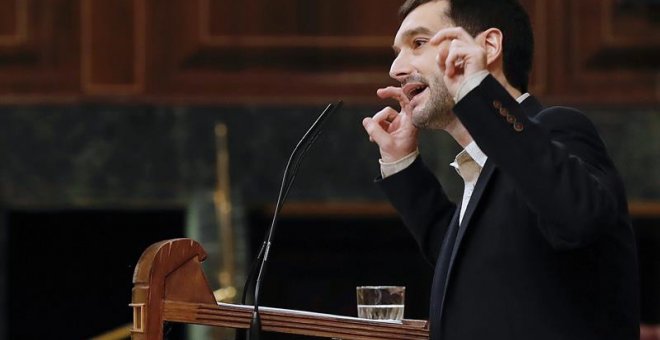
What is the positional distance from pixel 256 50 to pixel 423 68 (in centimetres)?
304

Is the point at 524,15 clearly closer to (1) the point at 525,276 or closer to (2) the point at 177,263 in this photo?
(1) the point at 525,276

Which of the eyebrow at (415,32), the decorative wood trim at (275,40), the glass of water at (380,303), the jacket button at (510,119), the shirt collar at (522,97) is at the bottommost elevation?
the glass of water at (380,303)

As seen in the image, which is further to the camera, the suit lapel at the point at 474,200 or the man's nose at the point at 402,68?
the man's nose at the point at 402,68

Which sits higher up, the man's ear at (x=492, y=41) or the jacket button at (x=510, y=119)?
the man's ear at (x=492, y=41)

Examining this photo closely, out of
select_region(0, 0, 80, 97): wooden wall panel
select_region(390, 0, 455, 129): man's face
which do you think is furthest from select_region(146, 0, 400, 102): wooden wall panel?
select_region(390, 0, 455, 129): man's face

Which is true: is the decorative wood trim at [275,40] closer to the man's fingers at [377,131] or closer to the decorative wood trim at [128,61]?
the decorative wood trim at [128,61]

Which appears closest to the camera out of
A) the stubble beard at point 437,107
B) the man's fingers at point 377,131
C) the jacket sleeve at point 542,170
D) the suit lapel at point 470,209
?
the jacket sleeve at point 542,170

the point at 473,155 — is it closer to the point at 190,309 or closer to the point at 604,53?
the point at 190,309

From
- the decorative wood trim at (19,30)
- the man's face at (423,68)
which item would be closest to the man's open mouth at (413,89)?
the man's face at (423,68)

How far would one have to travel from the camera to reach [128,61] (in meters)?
5.17

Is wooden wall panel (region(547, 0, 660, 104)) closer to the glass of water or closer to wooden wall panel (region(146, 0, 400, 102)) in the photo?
wooden wall panel (region(146, 0, 400, 102))

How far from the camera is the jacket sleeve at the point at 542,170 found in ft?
6.05

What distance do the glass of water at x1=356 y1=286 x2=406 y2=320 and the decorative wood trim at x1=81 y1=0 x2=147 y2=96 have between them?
3138 mm

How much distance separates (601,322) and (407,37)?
56 cm
